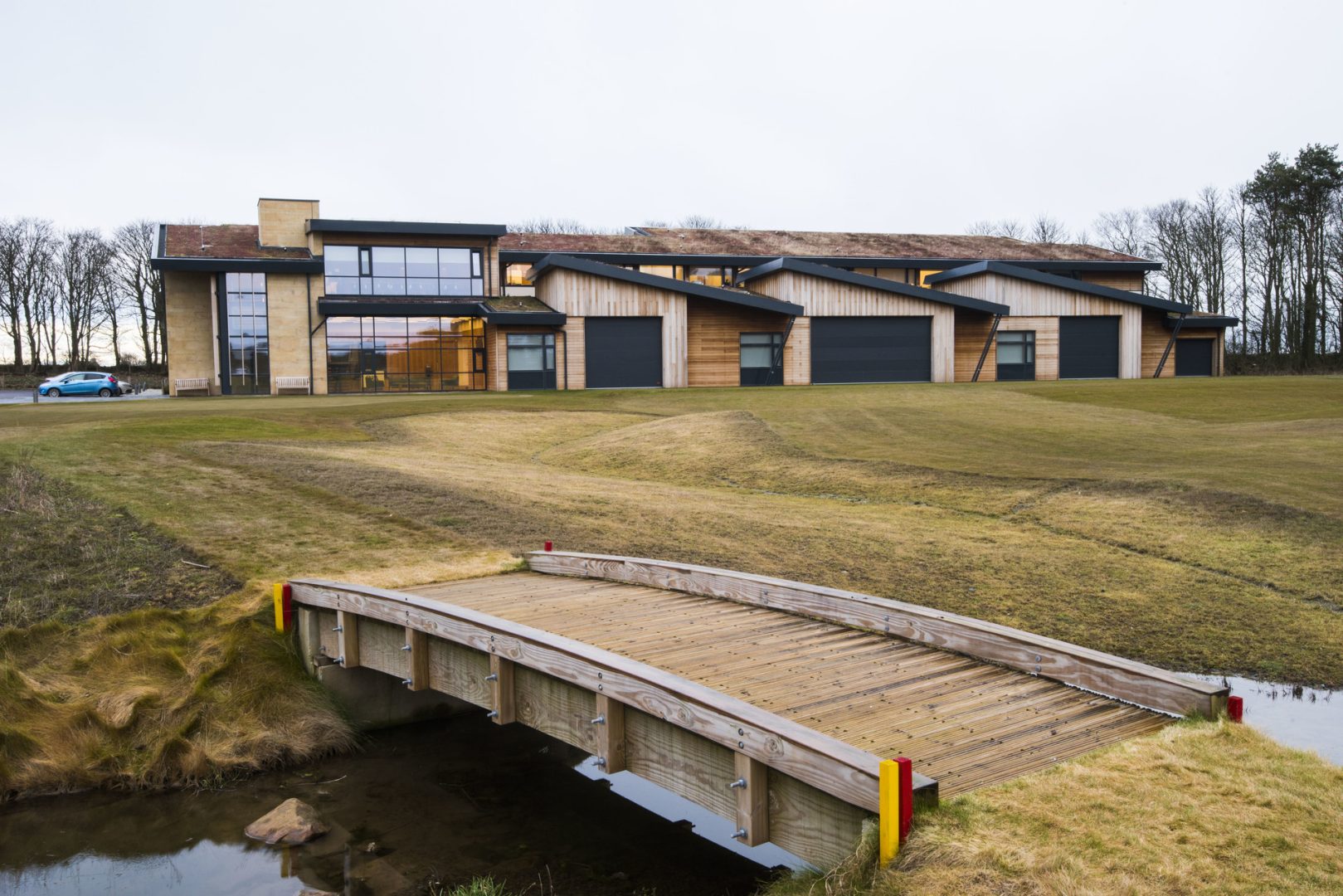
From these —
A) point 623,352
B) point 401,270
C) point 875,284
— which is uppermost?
point 401,270

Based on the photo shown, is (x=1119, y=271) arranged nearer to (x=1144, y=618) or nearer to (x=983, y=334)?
(x=983, y=334)

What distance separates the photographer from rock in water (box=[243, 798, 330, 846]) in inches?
291

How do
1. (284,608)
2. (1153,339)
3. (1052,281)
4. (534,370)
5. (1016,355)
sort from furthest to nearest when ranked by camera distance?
(1153,339) → (1016,355) → (1052,281) → (534,370) → (284,608)

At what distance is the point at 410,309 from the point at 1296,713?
3762 cm

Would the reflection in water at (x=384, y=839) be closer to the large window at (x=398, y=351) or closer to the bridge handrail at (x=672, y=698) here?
the bridge handrail at (x=672, y=698)

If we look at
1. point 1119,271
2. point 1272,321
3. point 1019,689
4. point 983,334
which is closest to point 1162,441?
point 1019,689

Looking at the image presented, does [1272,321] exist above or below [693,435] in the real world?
above

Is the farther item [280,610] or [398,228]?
[398,228]

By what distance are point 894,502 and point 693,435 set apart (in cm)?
769

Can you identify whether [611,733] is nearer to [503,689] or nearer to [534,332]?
[503,689]

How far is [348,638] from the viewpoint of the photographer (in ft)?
29.8

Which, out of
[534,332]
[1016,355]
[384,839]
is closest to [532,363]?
[534,332]

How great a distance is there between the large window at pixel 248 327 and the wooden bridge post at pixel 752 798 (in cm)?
3985

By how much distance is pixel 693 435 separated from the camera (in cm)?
2322
